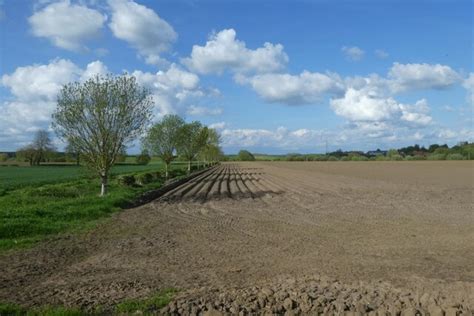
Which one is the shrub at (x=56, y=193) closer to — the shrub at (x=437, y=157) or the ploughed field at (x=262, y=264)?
the ploughed field at (x=262, y=264)

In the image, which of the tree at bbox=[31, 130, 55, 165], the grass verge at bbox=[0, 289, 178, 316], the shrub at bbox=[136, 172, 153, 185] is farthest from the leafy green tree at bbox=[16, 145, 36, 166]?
the grass verge at bbox=[0, 289, 178, 316]

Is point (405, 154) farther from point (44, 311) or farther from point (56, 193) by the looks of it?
point (44, 311)

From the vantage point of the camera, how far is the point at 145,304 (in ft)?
23.4

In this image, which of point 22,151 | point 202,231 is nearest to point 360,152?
point 22,151

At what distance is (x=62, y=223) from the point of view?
53.5ft

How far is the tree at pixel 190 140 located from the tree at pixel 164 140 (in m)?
1.51

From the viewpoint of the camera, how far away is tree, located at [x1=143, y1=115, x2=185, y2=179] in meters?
57.1

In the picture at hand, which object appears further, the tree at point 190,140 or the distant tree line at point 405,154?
the distant tree line at point 405,154

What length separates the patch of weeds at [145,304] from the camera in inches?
272

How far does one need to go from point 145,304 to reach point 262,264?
3554 mm

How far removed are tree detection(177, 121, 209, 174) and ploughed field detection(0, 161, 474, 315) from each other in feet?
141

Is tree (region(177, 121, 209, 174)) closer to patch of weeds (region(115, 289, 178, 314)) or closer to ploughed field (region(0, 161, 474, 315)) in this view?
ploughed field (region(0, 161, 474, 315))

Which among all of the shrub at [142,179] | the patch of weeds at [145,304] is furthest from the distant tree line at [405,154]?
the patch of weeds at [145,304]

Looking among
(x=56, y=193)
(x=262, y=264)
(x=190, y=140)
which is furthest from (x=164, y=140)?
(x=262, y=264)
